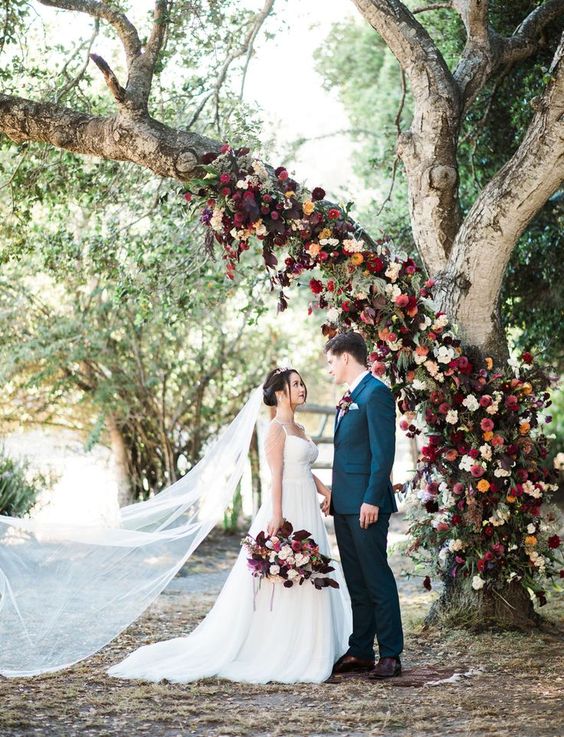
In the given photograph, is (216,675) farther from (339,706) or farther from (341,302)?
(341,302)

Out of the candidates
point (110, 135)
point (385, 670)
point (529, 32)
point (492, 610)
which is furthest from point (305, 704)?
point (529, 32)

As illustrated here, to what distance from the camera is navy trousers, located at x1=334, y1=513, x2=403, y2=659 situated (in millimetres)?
4859

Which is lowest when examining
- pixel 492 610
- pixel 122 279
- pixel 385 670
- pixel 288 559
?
pixel 385 670

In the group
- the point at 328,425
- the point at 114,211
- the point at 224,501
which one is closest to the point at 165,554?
the point at 224,501

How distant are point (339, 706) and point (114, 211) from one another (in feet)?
16.8

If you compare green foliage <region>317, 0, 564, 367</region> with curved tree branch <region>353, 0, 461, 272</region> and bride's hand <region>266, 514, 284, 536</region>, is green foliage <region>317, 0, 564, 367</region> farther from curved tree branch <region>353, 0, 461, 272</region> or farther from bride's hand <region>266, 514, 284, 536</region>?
bride's hand <region>266, 514, 284, 536</region>

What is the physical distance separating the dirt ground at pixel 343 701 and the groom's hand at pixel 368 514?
826mm

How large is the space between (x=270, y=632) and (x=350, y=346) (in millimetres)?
1642

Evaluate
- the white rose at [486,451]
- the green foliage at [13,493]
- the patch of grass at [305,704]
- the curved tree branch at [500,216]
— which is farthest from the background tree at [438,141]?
the green foliage at [13,493]

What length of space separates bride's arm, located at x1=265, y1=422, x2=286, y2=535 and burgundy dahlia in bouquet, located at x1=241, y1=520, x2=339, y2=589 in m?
0.05

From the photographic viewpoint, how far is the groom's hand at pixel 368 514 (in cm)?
475

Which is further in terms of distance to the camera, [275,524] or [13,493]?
[13,493]

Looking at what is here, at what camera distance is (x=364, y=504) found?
477 centimetres

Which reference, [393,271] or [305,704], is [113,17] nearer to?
[393,271]
